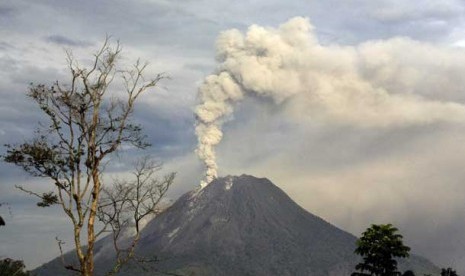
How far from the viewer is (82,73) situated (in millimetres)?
20844

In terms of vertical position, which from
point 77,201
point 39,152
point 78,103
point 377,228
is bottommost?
point 77,201

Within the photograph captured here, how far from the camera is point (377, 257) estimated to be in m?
53.0

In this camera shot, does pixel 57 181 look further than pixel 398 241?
No

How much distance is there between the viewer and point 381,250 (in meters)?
53.0

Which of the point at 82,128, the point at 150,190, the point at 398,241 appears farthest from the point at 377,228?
the point at 82,128

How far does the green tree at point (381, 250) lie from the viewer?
2072 inches

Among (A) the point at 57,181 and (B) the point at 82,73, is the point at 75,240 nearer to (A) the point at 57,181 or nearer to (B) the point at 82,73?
(A) the point at 57,181

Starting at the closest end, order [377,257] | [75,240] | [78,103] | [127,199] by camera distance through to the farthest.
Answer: [75,240]
[78,103]
[127,199]
[377,257]

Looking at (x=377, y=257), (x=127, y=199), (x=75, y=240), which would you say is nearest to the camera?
(x=75, y=240)

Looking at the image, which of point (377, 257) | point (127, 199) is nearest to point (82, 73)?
point (127, 199)

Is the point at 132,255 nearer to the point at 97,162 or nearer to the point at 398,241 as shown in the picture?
the point at 97,162

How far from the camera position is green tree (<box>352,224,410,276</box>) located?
2072 inches

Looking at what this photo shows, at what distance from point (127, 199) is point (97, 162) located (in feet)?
10.2

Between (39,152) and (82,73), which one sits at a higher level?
(82,73)
